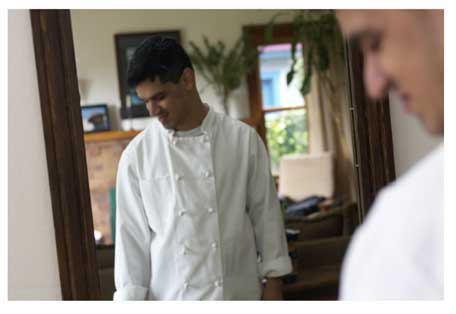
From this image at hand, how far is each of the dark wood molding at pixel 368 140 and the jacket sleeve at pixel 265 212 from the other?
160 mm

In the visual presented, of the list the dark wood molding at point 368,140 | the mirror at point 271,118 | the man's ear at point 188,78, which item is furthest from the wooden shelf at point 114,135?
the dark wood molding at point 368,140

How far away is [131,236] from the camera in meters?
1.38

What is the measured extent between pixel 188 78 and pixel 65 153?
0.89 ft

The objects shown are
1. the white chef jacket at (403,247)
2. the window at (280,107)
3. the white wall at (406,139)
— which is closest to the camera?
the white chef jacket at (403,247)

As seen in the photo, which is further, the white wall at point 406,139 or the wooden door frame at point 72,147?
the wooden door frame at point 72,147

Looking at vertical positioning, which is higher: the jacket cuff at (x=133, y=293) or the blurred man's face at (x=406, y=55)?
the blurred man's face at (x=406, y=55)

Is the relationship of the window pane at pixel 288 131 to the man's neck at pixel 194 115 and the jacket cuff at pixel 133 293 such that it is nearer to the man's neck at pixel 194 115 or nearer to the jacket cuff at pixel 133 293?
the man's neck at pixel 194 115

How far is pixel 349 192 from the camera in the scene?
1.41m

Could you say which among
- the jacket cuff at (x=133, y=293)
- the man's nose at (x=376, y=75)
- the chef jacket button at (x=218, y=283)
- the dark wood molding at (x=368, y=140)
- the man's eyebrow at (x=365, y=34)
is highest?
the man's eyebrow at (x=365, y=34)

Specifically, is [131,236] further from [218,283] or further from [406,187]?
[406,187]

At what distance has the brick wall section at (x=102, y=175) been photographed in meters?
1.37

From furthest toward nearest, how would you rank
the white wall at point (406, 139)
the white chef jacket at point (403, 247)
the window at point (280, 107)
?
1. the window at point (280, 107)
2. the white wall at point (406, 139)
3. the white chef jacket at point (403, 247)

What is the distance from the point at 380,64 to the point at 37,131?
663mm

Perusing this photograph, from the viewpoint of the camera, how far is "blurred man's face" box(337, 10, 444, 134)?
1.10 metres
